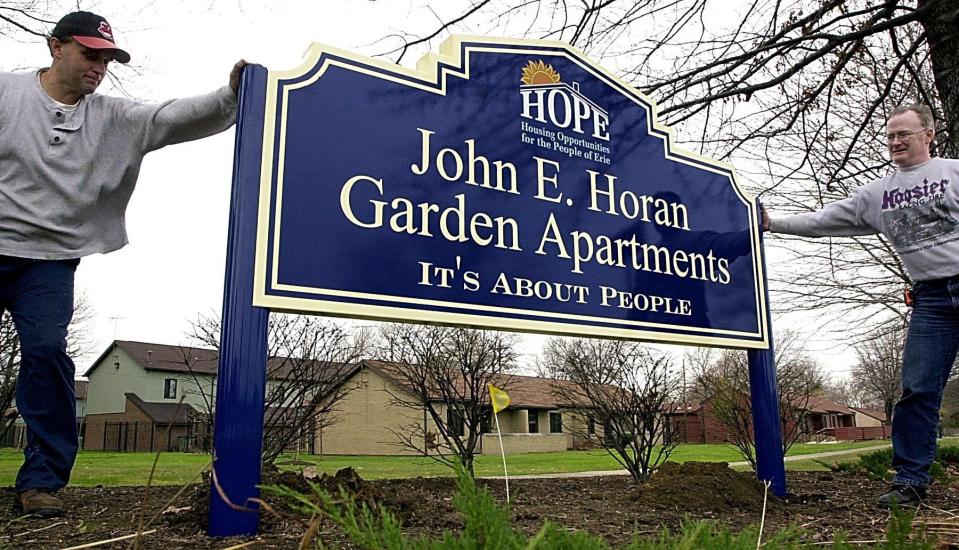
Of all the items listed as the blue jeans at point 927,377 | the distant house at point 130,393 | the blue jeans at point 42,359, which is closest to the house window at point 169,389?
the distant house at point 130,393

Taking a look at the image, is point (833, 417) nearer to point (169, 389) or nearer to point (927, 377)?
point (169, 389)

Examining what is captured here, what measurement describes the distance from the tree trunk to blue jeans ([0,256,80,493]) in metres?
5.72

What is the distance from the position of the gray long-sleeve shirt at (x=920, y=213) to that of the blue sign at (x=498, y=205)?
768mm

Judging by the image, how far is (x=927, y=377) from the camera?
342 centimetres

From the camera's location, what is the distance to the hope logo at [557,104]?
3.71 meters

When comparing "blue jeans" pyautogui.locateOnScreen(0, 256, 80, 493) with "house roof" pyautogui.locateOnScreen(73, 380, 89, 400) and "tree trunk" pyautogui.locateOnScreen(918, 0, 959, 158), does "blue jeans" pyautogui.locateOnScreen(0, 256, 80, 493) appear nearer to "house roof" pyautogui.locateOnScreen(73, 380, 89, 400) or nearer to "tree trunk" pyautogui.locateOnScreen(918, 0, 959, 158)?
"tree trunk" pyautogui.locateOnScreen(918, 0, 959, 158)

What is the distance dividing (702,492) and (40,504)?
2.71 meters

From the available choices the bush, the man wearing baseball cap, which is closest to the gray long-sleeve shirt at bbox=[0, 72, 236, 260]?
the man wearing baseball cap

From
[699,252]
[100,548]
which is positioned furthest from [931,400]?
[100,548]

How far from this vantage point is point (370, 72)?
306 centimetres

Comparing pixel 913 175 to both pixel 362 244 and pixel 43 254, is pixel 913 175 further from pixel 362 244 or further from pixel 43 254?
pixel 43 254

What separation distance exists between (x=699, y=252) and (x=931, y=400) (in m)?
1.36

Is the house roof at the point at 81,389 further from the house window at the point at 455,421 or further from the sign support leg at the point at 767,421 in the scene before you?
the sign support leg at the point at 767,421

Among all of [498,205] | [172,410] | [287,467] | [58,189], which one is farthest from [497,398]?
[172,410]
